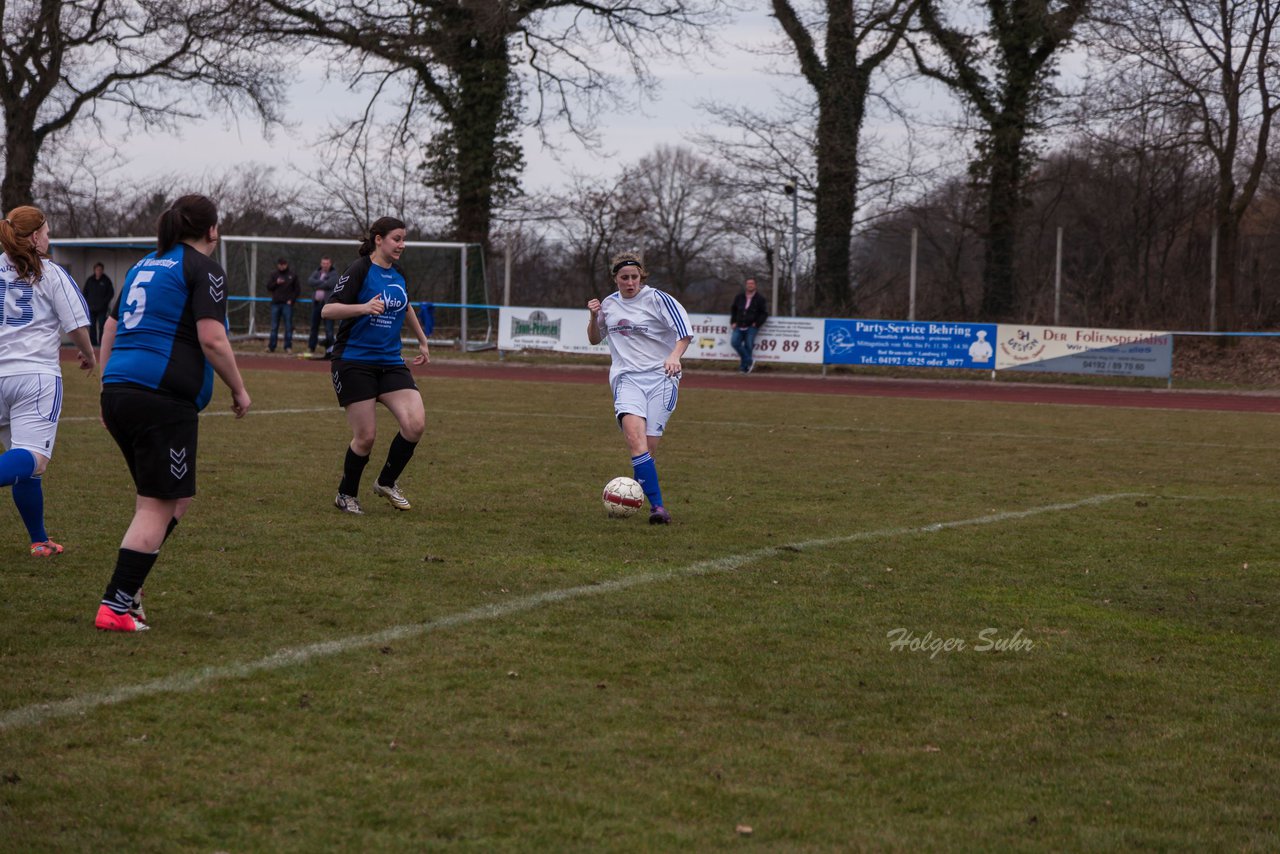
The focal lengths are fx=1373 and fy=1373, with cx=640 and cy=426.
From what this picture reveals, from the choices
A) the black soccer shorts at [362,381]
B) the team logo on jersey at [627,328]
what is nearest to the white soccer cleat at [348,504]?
the black soccer shorts at [362,381]

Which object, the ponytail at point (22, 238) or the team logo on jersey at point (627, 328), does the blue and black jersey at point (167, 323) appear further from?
the team logo on jersey at point (627, 328)

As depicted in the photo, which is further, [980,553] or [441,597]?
[980,553]

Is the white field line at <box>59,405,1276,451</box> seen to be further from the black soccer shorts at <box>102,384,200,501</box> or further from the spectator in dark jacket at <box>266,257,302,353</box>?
the spectator in dark jacket at <box>266,257,302,353</box>

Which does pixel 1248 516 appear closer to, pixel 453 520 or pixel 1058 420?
pixel 453 520

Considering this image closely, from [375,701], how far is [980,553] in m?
4.19

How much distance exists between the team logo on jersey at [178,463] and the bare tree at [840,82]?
28.1 metres

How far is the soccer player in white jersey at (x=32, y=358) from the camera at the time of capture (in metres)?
6.51

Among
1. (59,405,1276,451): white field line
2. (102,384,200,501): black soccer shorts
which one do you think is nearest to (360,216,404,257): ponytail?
(102,384,200,501): black soccer shorts

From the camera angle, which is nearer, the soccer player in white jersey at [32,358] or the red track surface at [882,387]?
the soccer player in white jersey at [32,358]

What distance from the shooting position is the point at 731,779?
383cm

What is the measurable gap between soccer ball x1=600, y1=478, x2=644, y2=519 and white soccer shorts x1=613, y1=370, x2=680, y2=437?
1.65 feet

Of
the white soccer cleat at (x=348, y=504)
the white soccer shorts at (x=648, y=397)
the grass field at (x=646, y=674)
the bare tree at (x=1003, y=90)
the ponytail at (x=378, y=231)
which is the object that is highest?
the bare tree at (x=1003, y=90)

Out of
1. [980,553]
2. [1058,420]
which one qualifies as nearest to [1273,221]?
[1058,420]

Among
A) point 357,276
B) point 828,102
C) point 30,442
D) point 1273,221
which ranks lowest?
point 30,442
